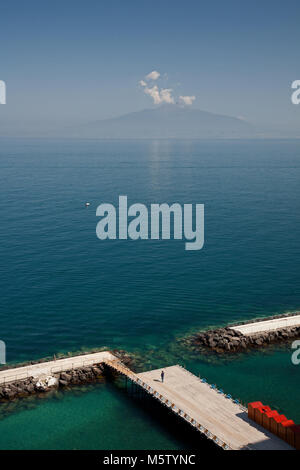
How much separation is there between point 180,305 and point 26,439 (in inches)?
1590

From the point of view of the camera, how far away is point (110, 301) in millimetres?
92000

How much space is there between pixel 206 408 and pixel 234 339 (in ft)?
65.4

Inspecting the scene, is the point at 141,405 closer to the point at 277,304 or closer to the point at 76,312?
the point at 76,312

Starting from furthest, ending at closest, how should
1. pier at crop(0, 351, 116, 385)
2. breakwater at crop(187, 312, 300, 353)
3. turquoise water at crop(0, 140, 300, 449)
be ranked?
1. breakwater at crop(187, 312, 300, 353)
2. pier at crop(0, 351, 116, 385)
3. turquoise water at crop(0, 140, 300, 449)

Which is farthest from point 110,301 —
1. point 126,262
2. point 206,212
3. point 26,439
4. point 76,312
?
point 206,212

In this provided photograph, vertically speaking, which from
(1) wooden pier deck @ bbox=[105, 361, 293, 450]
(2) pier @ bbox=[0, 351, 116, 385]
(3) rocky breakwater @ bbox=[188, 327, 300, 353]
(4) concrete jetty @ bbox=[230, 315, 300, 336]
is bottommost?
(1) wooden pier deck @ bbox=[105, 361, 293, 450]

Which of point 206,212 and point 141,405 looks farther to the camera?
point 206,212

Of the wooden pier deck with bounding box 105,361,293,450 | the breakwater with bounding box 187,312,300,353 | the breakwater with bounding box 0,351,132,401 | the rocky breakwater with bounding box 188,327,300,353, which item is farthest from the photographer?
the breakwater with bounding box 187,312,300,353

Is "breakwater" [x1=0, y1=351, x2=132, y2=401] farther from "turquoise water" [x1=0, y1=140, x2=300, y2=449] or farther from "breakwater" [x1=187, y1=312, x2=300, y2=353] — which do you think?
"breakwater" [x1=187, y1=312, x2=300, y2=353]

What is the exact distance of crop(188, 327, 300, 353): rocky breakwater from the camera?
3024 inches

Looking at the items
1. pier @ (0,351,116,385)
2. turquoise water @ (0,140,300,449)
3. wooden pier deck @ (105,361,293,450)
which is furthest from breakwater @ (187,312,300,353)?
pier @ (0,351,116,385)

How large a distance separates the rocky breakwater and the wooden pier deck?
10244 millimetres

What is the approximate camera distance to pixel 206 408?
58875 millimetres

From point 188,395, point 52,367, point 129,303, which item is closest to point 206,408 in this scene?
point 188,395
